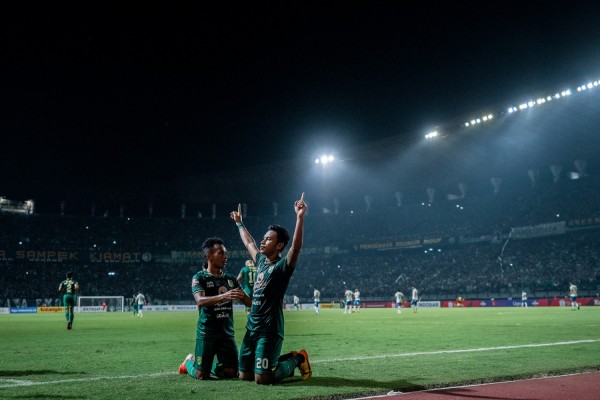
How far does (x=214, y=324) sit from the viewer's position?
777 cm

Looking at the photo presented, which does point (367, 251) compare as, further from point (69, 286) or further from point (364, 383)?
point (364, 383)

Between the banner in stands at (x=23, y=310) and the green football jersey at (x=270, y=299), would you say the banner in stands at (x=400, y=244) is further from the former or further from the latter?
the green football jersey at (x=270, y=299)

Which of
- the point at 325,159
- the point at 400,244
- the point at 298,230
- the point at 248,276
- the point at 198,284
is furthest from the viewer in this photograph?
the point at 400,244

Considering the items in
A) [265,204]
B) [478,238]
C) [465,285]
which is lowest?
[465,285]

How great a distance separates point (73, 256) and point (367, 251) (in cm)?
3906

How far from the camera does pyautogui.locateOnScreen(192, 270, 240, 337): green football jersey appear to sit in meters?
7.73

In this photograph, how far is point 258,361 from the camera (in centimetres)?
721

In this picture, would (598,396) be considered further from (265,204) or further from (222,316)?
(265,204)

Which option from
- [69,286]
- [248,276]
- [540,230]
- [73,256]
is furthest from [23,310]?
[540,230]

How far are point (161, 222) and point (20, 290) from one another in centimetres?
2329

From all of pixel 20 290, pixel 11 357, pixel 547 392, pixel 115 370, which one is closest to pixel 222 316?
pixel 115 370

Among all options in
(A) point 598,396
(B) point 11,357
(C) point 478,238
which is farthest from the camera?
(C) point 478,238

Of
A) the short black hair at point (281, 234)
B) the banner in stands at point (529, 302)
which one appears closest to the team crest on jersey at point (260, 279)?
the short black hair at point (281, 234)

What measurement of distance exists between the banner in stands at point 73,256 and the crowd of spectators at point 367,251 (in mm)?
300
